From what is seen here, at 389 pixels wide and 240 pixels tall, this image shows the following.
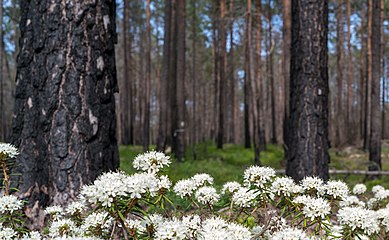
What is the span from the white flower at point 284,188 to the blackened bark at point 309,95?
3.34 meters

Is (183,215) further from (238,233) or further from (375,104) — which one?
(375,104)

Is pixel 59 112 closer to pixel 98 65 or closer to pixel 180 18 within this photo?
pixel 98 65

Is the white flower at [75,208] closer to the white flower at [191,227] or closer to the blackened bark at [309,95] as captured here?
the white flower at [191,227]

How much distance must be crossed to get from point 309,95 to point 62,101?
11.5ft

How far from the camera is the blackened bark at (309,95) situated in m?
4.82

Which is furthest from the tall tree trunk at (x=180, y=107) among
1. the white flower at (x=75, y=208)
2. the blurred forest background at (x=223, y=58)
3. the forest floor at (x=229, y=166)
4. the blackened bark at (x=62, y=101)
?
the white flower at (x=75, y=208)

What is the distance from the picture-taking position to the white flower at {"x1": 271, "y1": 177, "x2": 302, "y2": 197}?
1.63 m

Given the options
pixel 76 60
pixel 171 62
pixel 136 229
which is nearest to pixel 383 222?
pixel 136 229

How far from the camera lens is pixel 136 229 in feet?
4.76

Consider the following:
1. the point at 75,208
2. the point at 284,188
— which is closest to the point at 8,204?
the point at 75,208

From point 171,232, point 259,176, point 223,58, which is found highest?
point 223,58

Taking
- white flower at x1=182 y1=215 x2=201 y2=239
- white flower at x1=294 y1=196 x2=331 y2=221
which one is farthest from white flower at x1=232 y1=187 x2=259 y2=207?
white flower at x1=182 y1=215 x2=201 y2=239

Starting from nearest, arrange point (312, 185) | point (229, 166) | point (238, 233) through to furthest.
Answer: point (238, 233)
point (312, 185)
point (229, 166)

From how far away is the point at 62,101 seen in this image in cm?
271
